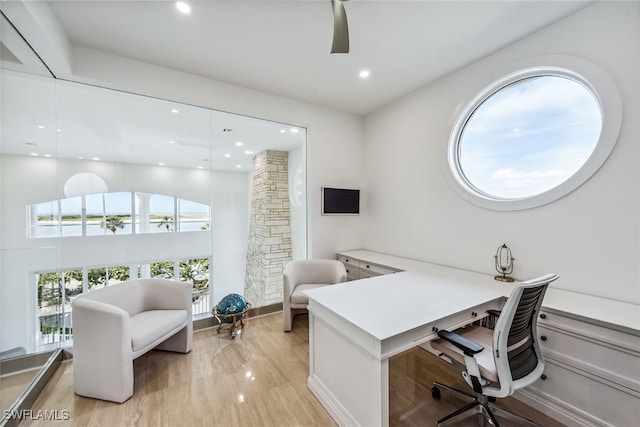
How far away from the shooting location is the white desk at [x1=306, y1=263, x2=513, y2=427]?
1269mm

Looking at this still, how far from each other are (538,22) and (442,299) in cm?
236

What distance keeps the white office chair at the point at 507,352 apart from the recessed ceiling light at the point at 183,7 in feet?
9.14

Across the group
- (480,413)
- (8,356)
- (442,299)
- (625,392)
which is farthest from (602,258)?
(8,356)

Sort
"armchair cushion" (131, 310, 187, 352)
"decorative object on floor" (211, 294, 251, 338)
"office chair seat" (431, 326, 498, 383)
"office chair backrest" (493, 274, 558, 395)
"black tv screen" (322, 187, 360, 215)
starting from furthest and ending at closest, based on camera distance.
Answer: "black tv screen" (322, 187, 360, 215) → "decorative object on floor" (211, 294, 251, 338) → "armchair cushion" (131, 310, 187, 352) → "office chair seat" (431, 326, 498, 383) → "office chair backrest" (493, 274, 558, 395)

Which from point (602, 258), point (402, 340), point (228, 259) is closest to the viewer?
point (402, 340)

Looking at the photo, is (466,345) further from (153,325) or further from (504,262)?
(153,325)

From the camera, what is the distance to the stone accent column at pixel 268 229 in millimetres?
3533

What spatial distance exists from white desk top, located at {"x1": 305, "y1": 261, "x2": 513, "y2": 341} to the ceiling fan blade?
1.80 meters

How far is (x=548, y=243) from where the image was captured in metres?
1.92

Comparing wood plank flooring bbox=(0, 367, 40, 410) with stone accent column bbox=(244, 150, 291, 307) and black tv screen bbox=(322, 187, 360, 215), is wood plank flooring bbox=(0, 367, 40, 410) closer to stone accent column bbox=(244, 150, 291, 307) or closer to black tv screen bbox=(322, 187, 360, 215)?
stone accent column bbox=(244, 150, 291, 307)

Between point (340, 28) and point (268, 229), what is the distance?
280 cm

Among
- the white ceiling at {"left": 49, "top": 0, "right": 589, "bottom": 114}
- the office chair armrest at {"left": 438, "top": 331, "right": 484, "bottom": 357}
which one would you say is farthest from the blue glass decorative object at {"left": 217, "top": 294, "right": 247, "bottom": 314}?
the white ceiling at {"left": 49, "top": 0, "right": 589, "bottom": 114}

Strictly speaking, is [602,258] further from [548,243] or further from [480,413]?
[480,413]

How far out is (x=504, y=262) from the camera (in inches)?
85.4
